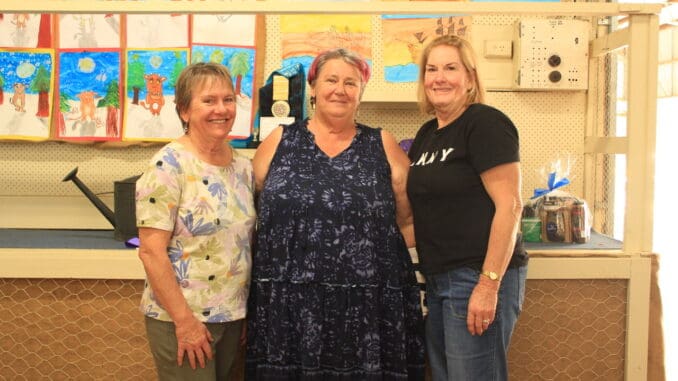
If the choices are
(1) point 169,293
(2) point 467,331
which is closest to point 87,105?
(1) point 169,293

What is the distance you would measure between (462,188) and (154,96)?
162cm

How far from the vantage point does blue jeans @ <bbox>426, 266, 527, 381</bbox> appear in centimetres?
145

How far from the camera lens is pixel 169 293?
1.39 meters

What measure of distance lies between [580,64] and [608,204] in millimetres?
640

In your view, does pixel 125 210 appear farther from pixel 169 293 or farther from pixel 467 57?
pixel 467 57

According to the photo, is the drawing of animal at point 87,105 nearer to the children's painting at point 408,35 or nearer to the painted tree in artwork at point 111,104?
the painted tree in artwork at point 111,104

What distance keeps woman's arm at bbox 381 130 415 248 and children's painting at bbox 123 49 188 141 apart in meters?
1.20

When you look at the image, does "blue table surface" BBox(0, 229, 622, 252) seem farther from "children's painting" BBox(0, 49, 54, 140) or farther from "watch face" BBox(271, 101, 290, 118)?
"watch face" BBox(271, 101, 290, 118)

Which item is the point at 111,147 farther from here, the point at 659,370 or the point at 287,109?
the point at 659,370

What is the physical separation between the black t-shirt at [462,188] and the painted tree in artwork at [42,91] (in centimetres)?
181

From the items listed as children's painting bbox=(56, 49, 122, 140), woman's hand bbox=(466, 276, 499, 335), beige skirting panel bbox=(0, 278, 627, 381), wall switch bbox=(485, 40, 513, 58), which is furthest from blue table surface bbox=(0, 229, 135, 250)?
wall switch bbox=(485, 40, 513, 58)

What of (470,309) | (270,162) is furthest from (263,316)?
(470,309)

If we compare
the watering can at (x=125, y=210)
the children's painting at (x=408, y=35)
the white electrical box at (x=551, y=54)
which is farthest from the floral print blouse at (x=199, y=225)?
the white electrical box at (x=551, y=54)

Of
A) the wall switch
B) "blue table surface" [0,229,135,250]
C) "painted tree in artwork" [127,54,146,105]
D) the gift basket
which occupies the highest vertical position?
the wall switch
